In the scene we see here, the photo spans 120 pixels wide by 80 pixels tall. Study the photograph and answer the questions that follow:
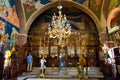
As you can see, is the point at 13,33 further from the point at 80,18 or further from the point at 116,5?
the point at 116,5

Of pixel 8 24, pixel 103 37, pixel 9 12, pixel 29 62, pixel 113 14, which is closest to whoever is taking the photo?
pixel 8 24

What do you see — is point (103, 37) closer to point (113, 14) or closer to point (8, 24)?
point (113, 14)

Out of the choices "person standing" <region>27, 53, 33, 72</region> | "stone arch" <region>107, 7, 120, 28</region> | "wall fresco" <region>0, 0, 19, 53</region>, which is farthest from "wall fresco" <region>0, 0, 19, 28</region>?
"stone arch" <region>107, 7, 120, 28</region>

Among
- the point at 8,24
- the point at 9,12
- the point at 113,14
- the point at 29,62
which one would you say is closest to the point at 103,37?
the point at 113,14

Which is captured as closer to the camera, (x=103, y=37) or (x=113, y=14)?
(x=103, y=37)

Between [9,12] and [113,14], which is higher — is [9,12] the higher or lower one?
the lower one

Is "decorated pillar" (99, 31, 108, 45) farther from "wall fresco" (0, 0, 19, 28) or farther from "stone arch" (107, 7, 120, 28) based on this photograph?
"wall fresco" (0, 0, 19, 28)

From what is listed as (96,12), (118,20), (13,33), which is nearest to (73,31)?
(96,12)

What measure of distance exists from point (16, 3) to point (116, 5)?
8232 mm

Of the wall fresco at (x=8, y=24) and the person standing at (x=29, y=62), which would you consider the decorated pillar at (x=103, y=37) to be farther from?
the wall fresco at (x=8, y=24)

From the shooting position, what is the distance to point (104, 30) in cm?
1266

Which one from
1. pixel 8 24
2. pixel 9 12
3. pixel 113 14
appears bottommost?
pixel 8 24

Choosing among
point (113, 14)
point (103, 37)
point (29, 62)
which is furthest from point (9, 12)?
point (113, 14)

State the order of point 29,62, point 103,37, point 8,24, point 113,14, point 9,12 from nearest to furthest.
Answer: point 8,24 < point 9,12 < point 29,62 < point 103,37 < point 113,14
